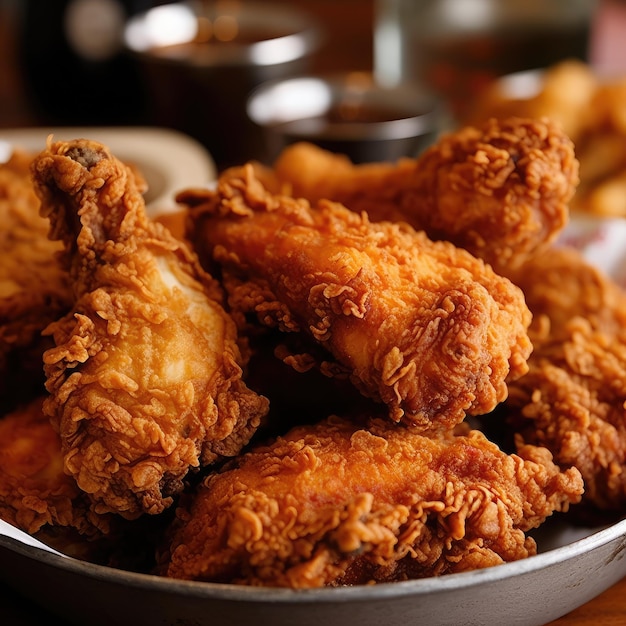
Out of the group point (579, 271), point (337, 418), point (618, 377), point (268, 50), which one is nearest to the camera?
point (337, 418)

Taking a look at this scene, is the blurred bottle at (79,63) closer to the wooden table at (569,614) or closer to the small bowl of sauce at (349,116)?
the small bowl of sauce at (349,116)

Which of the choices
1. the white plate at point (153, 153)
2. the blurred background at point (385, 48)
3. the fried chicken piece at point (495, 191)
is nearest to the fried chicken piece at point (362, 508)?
the fried chicken piece at point (495, 191)

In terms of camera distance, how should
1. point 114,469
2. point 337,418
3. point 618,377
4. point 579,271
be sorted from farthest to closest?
point 579,271 → point 618,377 → point 337,418 → point 114,469

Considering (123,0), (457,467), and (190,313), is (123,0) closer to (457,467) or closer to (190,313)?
(190,313)

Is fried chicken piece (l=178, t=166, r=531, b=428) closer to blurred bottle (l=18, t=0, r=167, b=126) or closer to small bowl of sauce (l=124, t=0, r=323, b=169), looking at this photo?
small bowl of sauce (l=124, t=0, r=323, b=169)

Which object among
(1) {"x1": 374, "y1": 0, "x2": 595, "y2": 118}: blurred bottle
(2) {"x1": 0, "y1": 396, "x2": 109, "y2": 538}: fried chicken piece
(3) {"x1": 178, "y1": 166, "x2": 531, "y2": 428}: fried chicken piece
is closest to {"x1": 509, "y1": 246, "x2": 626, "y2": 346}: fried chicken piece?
(3) {"x1": 178, "y1": 166, "x2": 531, "y2": 428}: fried chicken piece

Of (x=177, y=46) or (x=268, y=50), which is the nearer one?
(x=268, y=50)

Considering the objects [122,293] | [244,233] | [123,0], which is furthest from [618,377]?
[123,0]
